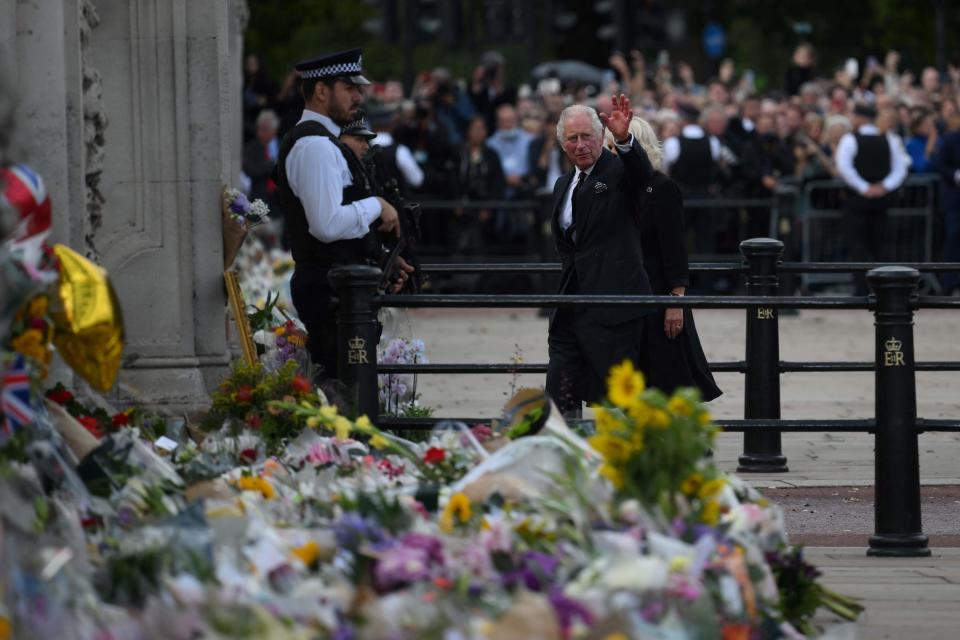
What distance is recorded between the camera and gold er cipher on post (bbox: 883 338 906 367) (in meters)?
7.63

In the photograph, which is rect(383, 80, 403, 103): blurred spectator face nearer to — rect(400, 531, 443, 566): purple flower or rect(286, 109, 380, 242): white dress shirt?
rect(286, 109, 380, 242): white dress shirt

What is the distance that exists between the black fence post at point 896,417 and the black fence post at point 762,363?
222cm

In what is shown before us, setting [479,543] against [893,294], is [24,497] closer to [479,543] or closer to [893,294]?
[479,543]

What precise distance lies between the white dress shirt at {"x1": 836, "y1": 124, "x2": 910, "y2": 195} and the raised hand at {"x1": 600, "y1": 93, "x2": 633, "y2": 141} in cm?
1254

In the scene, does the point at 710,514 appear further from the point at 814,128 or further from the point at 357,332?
the point at 814,128

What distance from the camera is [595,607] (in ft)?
14.7

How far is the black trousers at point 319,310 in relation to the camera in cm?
825

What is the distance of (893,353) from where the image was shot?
7641 mm

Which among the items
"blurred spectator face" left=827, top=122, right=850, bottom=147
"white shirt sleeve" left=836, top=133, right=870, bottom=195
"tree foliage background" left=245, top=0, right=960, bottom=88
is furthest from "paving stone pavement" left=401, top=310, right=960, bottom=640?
"tree foliage background" left=245, top=0, right=960, bottom=88

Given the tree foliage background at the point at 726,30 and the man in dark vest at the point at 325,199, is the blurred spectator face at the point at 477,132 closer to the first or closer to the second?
the man in dark vest at the point at 325,199

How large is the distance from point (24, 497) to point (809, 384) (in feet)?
35.2

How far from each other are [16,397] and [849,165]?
1660 centimetres

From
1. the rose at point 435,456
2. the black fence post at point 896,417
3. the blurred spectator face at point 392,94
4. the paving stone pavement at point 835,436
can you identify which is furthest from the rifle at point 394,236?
the blurred spectator face at point 392,94

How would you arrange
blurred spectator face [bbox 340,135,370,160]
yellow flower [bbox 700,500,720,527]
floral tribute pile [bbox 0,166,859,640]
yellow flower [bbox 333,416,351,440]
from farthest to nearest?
blurred spectator face [bbox 340,135,370,160], yellow flower [bbox 333,416,351,440], yellow flower [bbox 700,500,720,527], floral tribute pile [bbox 0,166,859,640]
